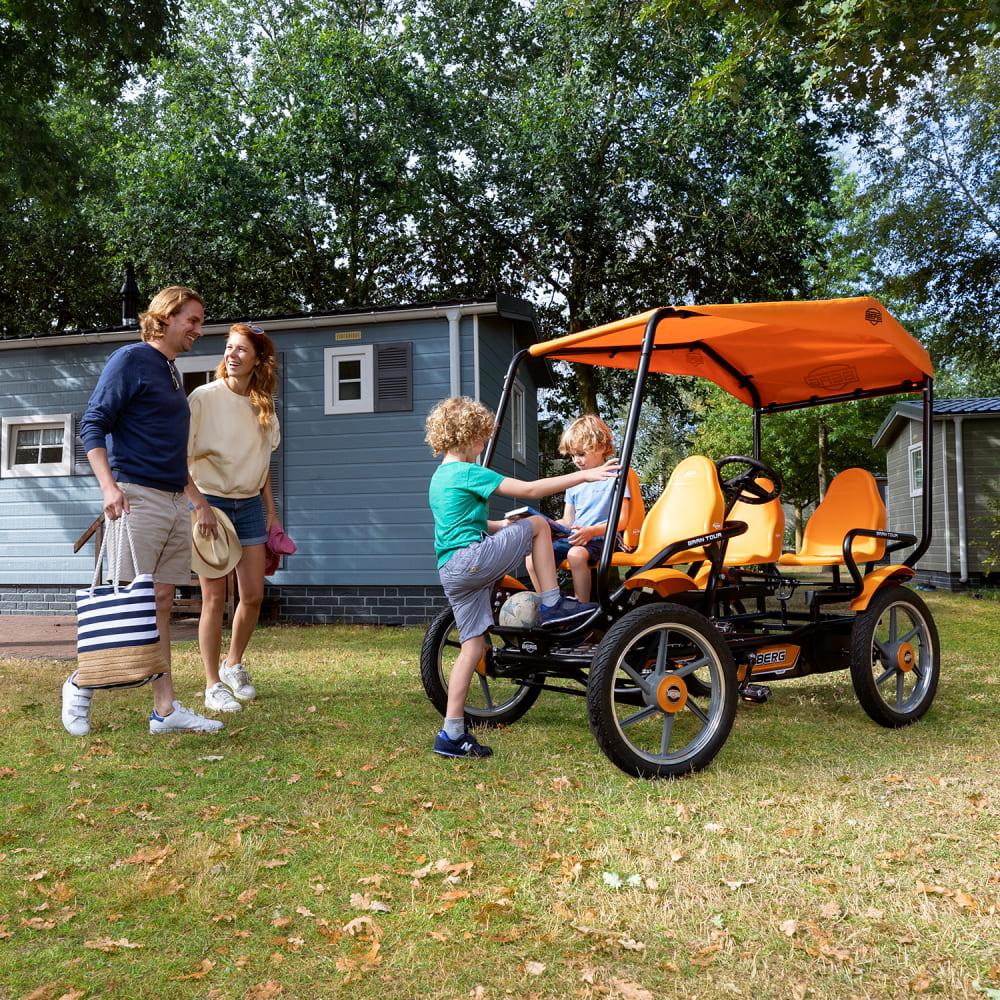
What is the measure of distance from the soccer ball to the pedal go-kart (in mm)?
46

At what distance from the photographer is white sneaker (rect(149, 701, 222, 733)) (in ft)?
15.1

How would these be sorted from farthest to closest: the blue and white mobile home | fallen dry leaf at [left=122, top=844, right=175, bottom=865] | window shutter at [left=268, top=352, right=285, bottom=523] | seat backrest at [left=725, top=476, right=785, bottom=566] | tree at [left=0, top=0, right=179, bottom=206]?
window shutter at [left=268, top=352, right=285, bottom=523], the blue and white mobile home, tree at [left=0, top=0, right=179, bottom=206], seat backrest at [left=725, top=476, right=785, bottom=566], fallen dry leaf at [left=122, top=844, right=175, bottom=865]

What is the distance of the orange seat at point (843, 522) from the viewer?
5285 mm

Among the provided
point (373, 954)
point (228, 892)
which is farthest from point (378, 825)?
point (373, 954)

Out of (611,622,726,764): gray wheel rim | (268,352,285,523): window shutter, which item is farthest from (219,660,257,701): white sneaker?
(268,352,285,523): window shutter

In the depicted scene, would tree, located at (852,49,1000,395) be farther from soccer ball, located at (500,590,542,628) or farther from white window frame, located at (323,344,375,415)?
soccer ball, located at (500,590,542,628)

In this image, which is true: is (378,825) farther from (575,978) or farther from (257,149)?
(257,149)

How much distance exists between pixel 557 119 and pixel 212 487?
54.4 ft

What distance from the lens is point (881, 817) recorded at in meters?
3.46

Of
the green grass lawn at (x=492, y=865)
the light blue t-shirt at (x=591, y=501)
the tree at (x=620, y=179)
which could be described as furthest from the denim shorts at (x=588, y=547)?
the tree at (x=620, y=179)

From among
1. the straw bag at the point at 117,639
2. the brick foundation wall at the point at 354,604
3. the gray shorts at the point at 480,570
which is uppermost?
the gray shorts at the point at 480,570

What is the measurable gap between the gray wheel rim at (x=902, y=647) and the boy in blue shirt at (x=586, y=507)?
155cm

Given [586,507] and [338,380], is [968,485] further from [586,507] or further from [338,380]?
[586,507]

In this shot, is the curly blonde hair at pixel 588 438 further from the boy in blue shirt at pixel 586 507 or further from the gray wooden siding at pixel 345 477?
the gray wooden siding at pixel 345 477
